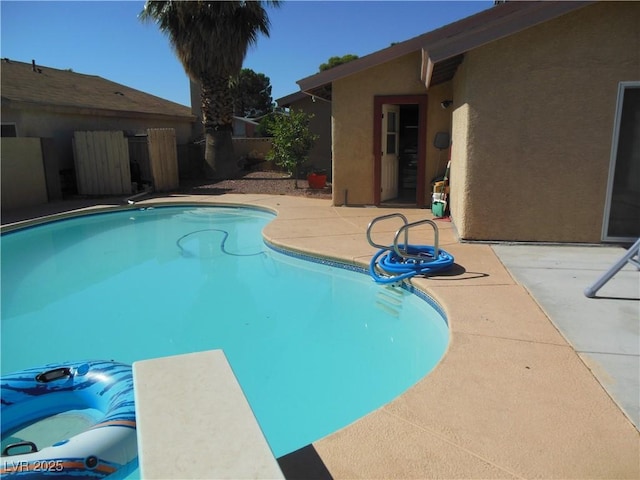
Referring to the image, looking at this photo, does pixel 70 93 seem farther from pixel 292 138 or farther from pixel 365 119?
pixel 365 119

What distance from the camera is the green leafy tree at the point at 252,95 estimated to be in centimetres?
4944

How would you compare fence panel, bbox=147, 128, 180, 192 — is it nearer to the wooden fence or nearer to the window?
the wooden fence

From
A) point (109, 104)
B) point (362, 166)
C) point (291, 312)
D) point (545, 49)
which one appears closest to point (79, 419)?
point (291, 312)

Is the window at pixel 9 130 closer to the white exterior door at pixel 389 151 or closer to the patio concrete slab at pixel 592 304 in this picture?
the white exterior door at pixel 389 151

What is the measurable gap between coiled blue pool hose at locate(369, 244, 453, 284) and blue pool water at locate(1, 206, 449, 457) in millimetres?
257

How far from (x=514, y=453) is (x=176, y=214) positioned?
1163 centimetres

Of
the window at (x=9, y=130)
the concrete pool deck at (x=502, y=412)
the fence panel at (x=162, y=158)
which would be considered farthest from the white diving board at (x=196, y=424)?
the window at (x=9, y=130)

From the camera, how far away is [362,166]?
1100 cm

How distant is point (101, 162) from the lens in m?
14.6

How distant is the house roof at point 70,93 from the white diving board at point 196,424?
1413cm

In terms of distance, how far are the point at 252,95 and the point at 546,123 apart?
46975 millimetres

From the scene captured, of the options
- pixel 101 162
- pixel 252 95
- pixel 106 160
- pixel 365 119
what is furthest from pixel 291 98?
pixel 252 95

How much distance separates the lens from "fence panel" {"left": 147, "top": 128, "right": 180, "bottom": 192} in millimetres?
15055

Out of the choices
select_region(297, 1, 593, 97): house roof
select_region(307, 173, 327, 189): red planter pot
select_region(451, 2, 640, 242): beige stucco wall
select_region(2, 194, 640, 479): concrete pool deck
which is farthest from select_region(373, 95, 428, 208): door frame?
select_region(2, 194, 640, 479): concrete pool deck
